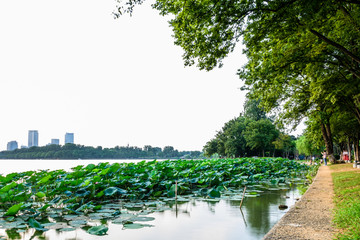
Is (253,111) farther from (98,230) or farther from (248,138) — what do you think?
(98,230)

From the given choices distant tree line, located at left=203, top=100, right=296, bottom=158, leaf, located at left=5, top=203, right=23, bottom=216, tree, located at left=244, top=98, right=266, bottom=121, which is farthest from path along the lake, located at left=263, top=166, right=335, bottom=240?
tree, located at left=244, top=98, right=266, bottom=121

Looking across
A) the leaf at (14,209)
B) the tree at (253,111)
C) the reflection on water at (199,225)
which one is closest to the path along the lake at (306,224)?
the reflection on water at (199,225)

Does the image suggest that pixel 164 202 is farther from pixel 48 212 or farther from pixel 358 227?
pixel 358 227

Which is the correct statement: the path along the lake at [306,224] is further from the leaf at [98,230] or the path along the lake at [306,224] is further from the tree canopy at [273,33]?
the tree canopy at [273,33]

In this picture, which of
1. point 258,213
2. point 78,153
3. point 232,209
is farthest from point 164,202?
point 78,153

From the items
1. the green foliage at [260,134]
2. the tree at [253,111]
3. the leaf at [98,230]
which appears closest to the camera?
the leaf at [98,230]

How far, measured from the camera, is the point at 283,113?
2144cm

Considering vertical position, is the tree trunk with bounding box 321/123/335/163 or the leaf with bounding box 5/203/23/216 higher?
the tree trunk with bounding box 321/123/335/163

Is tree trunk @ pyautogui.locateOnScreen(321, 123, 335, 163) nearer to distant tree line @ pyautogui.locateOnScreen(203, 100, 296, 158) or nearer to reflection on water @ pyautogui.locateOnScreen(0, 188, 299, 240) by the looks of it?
distant tree line @ pyautogui.locateOnScreen(203, 100, 296, 158)

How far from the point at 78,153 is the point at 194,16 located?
7373 cm

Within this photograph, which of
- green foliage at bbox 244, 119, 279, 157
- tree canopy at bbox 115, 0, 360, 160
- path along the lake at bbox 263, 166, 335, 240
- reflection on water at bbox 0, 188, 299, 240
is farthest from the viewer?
green foliage at bbox 244, 119, 279, 157

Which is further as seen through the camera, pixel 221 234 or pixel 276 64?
pixel 276 64

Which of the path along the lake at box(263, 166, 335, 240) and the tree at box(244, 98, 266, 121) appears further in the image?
the tree at box(244, 98, 266, 121)

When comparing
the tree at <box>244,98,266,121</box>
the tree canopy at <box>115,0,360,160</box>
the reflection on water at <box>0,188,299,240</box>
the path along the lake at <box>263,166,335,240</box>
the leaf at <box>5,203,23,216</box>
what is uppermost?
the tree at <box>244,98,266,121</box>
